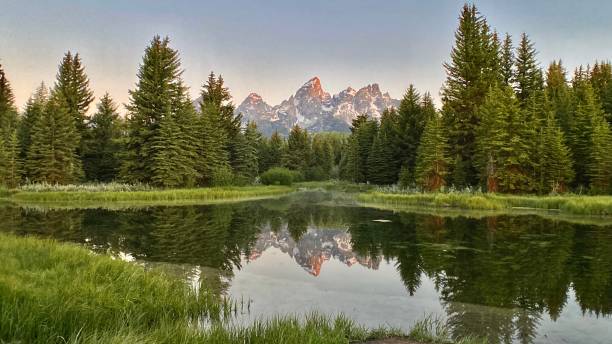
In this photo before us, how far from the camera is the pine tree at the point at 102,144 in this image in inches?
1662

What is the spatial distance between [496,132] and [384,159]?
57.3 ft

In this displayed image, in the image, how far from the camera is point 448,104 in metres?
37.7

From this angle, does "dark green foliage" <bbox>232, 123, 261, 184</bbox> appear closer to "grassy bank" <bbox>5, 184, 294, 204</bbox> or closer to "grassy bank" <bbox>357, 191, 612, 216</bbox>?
"grassy bank" <bbox>5, 184, 294, 204</bbox>

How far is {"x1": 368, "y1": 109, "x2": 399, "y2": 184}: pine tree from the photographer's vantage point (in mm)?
46031

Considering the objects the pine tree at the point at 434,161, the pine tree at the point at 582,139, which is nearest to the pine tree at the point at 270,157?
the pine tree at the point at 434,161

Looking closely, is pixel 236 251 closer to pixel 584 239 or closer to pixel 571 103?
pixel 584 239

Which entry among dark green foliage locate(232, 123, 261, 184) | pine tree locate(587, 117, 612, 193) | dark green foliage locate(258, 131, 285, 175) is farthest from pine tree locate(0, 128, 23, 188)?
dark green foliage locate(258, 131, 285, 175)

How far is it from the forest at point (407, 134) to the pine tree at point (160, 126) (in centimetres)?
11

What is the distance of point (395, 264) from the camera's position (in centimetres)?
1121

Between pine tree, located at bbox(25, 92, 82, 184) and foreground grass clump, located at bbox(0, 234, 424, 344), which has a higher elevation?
pine tree, located at bbox(25, 92, 82, 184)

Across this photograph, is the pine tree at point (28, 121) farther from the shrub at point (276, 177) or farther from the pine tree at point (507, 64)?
the pine tree at point (507, 64)

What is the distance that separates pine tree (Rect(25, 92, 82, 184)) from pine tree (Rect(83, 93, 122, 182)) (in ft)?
15.3

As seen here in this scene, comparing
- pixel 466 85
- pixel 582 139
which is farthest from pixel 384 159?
pixel 582 139

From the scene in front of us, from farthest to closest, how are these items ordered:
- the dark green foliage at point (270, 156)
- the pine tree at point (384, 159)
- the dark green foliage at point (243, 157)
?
1. the dark green foliage at point (270, 156)
2. the dark green foliage at point (243, 157)
3. the pine tree at point (384, 159)
